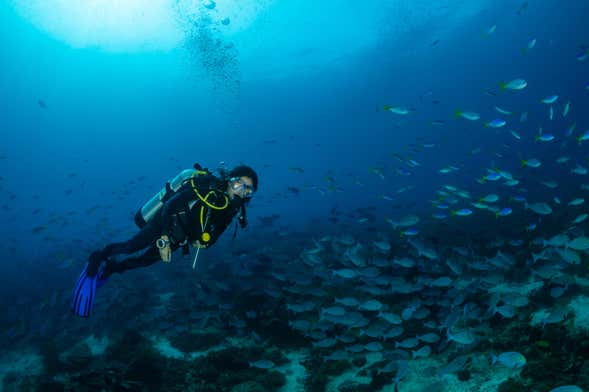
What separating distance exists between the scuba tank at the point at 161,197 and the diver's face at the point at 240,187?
93 cm

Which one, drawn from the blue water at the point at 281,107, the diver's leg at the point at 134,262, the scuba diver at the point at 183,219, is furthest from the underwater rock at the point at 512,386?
the blue water at the point at 281,107

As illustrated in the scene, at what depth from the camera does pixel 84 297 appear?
Result: 5926 mm

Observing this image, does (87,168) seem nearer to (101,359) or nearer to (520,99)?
(101,359)

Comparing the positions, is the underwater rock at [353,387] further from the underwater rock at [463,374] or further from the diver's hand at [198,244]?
the diver's hand at [198,244]

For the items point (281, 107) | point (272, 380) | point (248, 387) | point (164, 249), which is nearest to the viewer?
point (164, 249)

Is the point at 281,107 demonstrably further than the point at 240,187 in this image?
Yes

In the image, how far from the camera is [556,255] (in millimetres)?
8367

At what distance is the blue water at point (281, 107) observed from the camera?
59.9 ft

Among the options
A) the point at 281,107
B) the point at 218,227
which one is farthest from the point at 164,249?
the point at 281,107

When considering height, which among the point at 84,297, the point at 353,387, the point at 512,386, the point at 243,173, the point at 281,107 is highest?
the point at 281,107

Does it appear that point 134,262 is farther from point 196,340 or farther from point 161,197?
point 196,340

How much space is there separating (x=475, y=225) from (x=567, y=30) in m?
51.9

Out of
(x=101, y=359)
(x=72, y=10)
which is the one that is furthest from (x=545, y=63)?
(x=101, y=359)

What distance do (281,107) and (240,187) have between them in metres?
58.9
